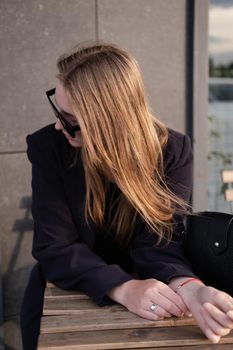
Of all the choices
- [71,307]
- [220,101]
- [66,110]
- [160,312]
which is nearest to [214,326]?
[160,312]

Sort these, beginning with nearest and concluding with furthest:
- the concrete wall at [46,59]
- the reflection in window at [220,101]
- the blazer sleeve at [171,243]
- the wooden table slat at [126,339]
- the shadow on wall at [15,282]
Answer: the wooden table slat at [126,339] → the blazer sleeve at [171,243] → the concrete wall at [46,59] → the shadow on wall at [15,282] → the reflection in window at [220,101]

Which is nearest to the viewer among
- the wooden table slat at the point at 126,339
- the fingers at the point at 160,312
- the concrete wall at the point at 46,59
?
the wooden table slat at the point at 126,339

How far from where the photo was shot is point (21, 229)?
3.06 metres

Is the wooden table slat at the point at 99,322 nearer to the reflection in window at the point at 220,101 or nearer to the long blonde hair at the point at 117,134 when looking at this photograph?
the long blonde hair at the point at 117,134

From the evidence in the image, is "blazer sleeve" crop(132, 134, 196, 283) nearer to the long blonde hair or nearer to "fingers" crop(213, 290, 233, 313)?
the long blonde hair

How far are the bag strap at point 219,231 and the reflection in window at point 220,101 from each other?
5.84 ft

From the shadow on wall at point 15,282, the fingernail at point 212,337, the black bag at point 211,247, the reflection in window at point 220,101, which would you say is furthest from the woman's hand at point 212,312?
the reflection in window at point 220,101

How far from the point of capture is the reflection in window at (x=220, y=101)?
340cm

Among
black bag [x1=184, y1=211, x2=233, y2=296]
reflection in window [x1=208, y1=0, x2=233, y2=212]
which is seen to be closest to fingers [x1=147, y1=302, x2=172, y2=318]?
black bag [x1=184, y1=211, x2=233, y2=296]

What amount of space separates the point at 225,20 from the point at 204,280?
1.96m

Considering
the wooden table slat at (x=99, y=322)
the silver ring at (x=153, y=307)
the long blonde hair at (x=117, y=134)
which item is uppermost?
the long blonde hair at (x=117, y=134)

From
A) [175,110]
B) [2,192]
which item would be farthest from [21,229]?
[175,110]

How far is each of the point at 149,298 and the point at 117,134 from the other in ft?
1.67

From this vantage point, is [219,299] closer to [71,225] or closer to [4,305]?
[71,225]
